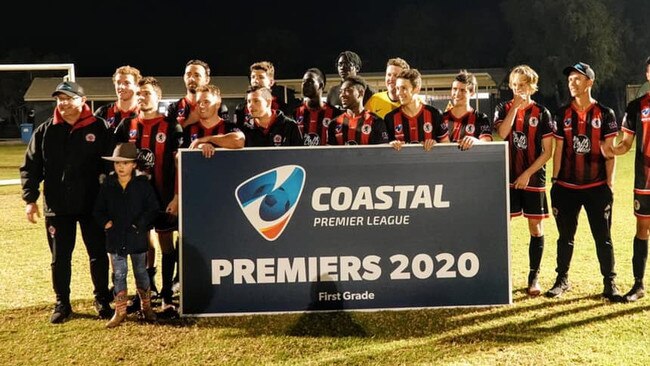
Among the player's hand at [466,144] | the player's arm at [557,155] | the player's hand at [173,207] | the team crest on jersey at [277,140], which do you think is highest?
the team crest on jersey at [277,140]

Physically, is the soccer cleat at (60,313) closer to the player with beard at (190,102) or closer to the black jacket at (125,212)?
the black jacket at (125,212)

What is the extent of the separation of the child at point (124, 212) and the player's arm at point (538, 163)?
294cm

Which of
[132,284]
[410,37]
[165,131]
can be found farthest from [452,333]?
[410,37]

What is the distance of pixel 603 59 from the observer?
46.0m

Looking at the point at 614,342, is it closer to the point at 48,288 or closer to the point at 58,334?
the point at 58,334

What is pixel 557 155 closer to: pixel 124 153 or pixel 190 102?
pixel 190 102

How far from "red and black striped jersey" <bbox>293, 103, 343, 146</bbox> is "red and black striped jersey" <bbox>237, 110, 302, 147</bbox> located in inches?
24.1

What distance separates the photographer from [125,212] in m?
4.66

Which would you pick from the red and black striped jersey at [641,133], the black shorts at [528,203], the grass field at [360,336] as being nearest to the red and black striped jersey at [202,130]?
the grass field at [360,336]

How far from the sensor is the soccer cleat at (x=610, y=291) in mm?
5141

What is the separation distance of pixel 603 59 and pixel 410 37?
96.8ft

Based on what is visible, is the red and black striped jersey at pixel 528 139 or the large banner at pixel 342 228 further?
the red and black striped jersey at pixel 528 139

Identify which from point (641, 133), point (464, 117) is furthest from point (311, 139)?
point (641, 133)

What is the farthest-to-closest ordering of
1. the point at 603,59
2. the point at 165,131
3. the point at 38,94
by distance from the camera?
the point at 603,59 → the point at 38,94 → the point at 165,131
